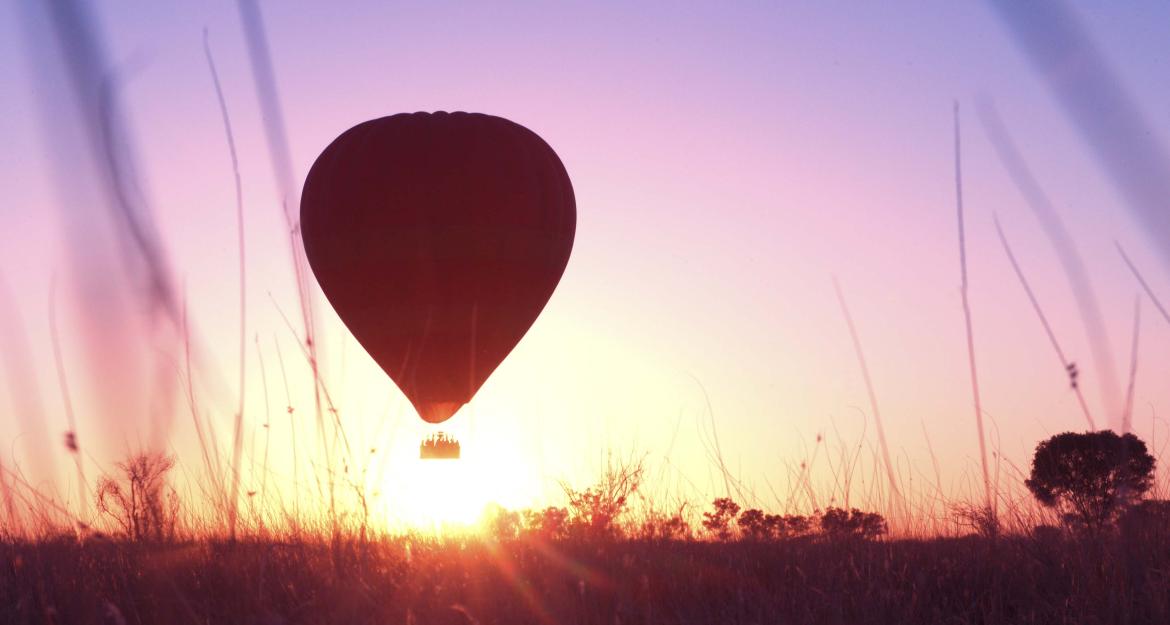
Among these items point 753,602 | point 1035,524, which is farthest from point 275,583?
point 1035,524

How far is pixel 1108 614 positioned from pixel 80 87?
379 cm

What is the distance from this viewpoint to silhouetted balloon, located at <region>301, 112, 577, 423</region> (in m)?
15.8

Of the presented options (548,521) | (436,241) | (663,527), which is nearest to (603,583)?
(663,527)

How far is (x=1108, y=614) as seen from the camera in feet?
13.6

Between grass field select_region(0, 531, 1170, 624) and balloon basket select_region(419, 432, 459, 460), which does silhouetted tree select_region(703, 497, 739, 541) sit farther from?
balloon basket select_region(419, 432, 459, 460)

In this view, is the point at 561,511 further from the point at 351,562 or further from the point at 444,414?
the point at 444,414

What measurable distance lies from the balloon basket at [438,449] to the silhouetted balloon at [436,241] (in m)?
0.34

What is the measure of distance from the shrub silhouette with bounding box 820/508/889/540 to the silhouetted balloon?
934cm

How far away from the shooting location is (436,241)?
16250 mm

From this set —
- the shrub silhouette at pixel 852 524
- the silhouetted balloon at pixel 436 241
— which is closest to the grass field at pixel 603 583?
the shrub silhouette at pixel 852 524

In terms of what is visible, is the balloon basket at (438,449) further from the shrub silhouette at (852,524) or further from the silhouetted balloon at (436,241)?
the shrub silhouette at (852,524)

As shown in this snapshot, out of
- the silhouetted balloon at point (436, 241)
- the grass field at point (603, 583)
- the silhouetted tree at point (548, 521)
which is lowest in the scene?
the grass field at point (603, 583)

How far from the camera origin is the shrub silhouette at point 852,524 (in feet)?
20.6

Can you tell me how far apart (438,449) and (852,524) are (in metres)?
10.9
